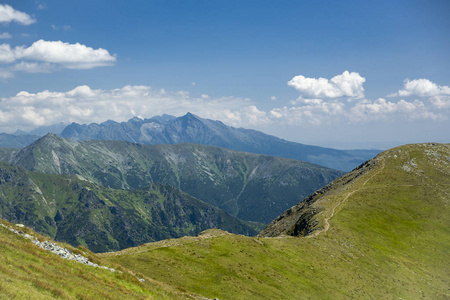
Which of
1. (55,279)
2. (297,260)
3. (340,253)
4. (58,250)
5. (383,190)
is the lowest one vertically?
(340,253)

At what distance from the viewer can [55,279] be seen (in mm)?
25109

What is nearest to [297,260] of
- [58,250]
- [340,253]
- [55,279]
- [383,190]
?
[340,253]

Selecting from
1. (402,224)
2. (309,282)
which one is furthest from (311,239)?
(402,224)

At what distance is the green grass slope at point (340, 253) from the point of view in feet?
157

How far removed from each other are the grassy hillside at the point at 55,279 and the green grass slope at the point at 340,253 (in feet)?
34.7

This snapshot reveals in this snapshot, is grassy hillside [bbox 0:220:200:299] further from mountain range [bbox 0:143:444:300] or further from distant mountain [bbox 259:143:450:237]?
distant mountain [bbox 259:143:450:237]

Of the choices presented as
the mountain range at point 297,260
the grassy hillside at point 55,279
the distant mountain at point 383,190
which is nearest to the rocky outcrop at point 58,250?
the mountain range at point 297,260

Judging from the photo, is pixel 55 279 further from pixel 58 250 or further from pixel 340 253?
pixel 340 253

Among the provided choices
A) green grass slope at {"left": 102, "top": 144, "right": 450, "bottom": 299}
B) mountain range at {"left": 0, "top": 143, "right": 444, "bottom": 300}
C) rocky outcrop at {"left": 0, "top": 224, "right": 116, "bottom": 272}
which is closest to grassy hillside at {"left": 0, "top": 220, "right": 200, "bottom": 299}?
mountain range at {"left": 0, "top": 143, "right": 444, "bottom": 300}

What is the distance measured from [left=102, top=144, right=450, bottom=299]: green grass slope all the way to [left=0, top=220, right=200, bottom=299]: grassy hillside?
10.6 meters

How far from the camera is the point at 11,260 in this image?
2562cm

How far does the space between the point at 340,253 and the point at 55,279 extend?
63713mm

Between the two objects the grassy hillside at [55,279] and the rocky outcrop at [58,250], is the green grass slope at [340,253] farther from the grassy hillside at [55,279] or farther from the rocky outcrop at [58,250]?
the rocky outcrop at [58,250]

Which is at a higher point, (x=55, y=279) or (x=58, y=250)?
(x=55, y=279)
